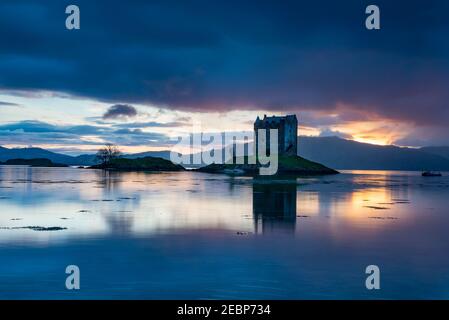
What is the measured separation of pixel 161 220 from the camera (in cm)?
3544

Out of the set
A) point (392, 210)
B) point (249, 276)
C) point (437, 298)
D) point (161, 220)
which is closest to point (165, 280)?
point (249, 276)

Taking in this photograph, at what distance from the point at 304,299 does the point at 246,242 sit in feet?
33.5

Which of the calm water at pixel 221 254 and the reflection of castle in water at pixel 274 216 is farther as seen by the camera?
the reflection of castle in water at pixel 274 216

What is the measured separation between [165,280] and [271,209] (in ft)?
87.4

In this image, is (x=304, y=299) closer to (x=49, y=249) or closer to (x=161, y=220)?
(x=49, y=249)

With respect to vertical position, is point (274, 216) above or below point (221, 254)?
above

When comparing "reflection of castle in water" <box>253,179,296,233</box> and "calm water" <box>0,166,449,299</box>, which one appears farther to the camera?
"reflection of castle in water" <box>253,179,296,233</box>

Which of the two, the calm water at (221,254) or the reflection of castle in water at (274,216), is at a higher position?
the reflection of castle in water at (274,216)

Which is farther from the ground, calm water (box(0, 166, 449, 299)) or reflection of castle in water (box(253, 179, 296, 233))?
reflection of castle in water (box(253, 179, 296, 233))

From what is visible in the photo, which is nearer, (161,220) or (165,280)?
(165,280)

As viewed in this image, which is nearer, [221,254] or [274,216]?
[221,254]
